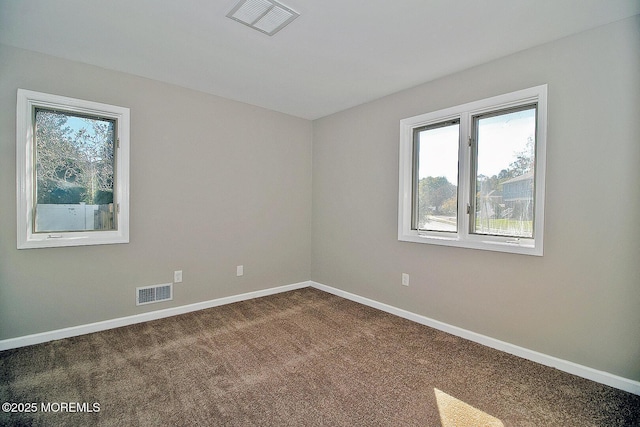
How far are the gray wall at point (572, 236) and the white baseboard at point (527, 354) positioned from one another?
0.04m

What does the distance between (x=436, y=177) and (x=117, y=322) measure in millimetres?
3612

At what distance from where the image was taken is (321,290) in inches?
170

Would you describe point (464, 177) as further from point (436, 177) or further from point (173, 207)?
Result: point (173, 207)

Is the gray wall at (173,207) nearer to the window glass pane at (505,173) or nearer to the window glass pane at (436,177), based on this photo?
the window glass pane at (436,177)

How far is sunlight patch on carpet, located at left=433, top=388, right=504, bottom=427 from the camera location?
5.59 ft

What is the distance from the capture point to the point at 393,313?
341 centimetres

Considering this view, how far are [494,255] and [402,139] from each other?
5.08 feet

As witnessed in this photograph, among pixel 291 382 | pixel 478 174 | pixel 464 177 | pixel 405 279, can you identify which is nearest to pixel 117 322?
pixel 291 382

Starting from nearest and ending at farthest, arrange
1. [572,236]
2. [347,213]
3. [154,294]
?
[572,236], [154,294], [347,213]

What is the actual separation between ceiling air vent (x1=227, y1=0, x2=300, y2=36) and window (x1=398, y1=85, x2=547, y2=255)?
5.73 feet

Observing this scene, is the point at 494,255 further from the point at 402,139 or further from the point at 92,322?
the point at 92,322

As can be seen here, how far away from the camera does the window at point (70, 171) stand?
2.53m

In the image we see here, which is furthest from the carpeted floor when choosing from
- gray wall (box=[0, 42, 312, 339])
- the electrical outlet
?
the electrical outlet

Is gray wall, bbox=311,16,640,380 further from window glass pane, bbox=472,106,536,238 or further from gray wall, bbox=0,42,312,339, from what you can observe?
gray wall, bbox=0,42,312,339
